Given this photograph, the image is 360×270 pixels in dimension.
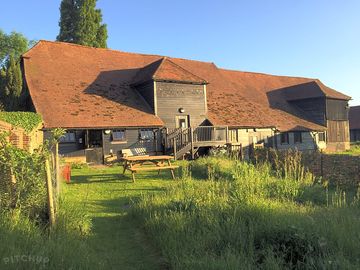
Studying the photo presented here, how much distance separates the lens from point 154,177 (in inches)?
579

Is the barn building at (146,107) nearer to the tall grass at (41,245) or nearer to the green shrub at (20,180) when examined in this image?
the green shrub at (20,180)

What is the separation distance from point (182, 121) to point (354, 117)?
A: 36867 millimetres

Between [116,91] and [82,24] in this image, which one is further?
[82,24]

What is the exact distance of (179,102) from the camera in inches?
1016

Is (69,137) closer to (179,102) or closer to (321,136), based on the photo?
(179,102)

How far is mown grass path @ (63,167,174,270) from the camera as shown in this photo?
228 inches

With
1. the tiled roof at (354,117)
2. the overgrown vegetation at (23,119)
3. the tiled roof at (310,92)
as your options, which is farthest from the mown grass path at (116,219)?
the tiled roof at (354,117)

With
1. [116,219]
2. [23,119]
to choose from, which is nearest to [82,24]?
[23,119]

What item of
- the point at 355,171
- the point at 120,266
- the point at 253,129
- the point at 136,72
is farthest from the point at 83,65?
the point at 120,266

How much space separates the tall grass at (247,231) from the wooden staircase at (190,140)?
1455 cm

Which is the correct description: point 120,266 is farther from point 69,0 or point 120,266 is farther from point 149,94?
point 69,0

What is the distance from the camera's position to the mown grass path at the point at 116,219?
578cm

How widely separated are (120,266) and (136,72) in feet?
77.8

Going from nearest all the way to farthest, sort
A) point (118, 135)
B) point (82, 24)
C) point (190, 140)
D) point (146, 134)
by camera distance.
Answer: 1. point (118, 135)
2. point (190, 140)
3. point (146, 134)
4. point (82, 24)
